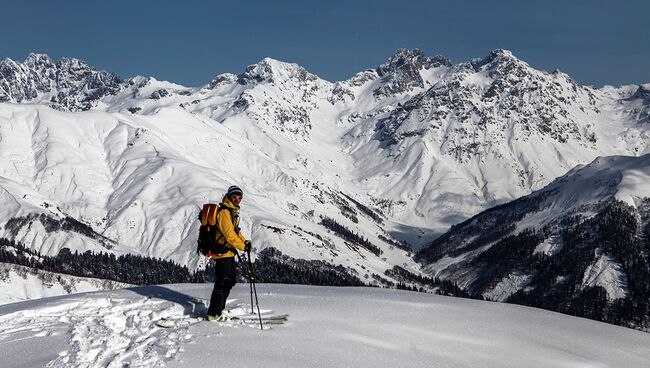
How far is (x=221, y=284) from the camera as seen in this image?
19.5 metres

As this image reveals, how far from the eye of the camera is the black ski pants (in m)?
19.2

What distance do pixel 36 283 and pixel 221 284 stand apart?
159323 millimetres

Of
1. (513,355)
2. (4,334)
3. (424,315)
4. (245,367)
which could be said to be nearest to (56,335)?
(4,334)

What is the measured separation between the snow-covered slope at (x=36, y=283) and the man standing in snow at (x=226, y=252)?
145138 millimetres

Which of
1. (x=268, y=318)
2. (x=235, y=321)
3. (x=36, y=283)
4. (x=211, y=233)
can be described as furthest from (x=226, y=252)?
(x=36, y=283)

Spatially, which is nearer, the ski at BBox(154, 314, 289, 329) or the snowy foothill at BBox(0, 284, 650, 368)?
the snowy foothill at BBox(0, 284, 650, 368)

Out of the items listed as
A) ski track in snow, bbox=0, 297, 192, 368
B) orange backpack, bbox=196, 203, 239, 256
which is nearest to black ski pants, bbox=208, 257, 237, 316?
orange backpack, bbox=196, 203, 239, 256

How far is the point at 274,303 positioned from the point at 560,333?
921 centimetres

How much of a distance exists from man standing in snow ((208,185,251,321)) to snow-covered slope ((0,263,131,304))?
476ft

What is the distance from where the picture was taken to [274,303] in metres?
21.4

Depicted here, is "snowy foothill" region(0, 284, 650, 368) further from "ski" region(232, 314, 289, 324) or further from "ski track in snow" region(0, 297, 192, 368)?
"ski" region(232, 314, 289, 324)

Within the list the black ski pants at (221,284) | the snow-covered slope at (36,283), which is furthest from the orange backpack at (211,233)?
the snow-covered slope at (36,283)

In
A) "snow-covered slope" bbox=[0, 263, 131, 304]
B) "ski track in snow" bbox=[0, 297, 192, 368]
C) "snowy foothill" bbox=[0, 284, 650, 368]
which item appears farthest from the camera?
"snow-covered slope" bbox=[0, 263, 131, 304]

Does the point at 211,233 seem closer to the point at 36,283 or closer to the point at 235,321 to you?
the point at 235,321
